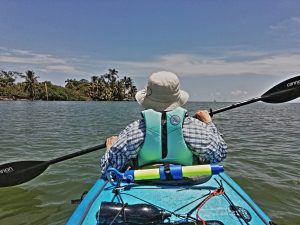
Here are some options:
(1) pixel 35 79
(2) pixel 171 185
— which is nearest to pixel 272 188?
(2) pixel 171 185

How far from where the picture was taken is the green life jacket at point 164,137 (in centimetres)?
257

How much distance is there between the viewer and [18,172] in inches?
163

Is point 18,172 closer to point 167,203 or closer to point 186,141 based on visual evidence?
point 167,203

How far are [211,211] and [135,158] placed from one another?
855 millimetres

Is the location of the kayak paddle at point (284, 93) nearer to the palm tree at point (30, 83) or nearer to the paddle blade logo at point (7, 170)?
the paddle blade logo at point (7, 170)

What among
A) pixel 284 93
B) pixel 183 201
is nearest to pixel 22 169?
pixel 183 201

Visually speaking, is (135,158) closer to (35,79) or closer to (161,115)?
(161,115)

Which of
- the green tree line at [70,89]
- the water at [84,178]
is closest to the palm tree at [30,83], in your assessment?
the green tree line at [70,89]

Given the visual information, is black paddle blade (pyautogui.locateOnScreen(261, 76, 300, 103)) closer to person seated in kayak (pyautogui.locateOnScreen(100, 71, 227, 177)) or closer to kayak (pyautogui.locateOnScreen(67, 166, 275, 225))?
kayak (pyautogui.locateOnScreen(67, 166, 275, 225))

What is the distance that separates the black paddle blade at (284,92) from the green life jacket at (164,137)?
2849 millimetres

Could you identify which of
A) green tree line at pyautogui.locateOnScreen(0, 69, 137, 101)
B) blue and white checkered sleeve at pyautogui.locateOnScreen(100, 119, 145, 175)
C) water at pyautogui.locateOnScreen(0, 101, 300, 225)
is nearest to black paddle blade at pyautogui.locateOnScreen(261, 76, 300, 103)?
water at pyautogui.locateOnScreen(0, 101, 300, 225)

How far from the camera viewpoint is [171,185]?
279cm

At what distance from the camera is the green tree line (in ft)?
247

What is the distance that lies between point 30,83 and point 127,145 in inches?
3136
